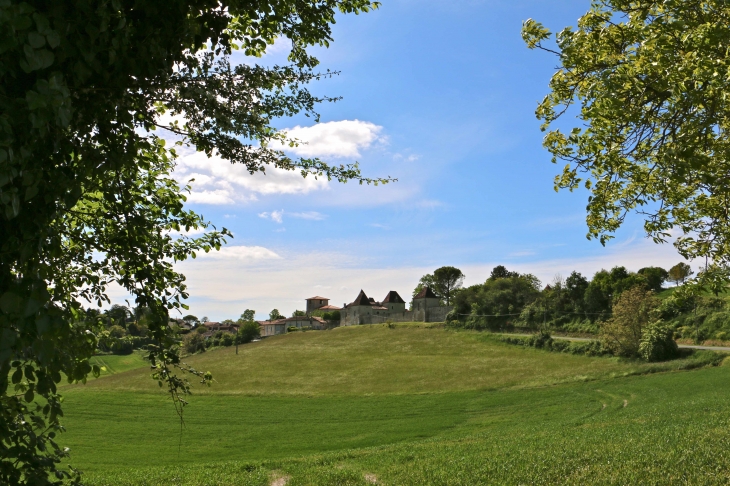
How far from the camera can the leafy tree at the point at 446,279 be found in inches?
3988

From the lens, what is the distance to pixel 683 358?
1467 inches

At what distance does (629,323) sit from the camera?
42.1 m

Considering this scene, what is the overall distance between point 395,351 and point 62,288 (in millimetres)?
53708

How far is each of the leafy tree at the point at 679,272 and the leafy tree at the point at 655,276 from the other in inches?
37.8

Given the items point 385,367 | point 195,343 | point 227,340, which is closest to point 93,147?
point 385,367

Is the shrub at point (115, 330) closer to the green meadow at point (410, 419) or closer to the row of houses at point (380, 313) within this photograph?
the green meadow at point (410, 419)

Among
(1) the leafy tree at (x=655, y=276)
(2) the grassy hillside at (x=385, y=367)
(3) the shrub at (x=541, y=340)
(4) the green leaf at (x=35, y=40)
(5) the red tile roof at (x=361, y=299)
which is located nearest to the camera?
(4) the green leaf at (x=35, y=40)

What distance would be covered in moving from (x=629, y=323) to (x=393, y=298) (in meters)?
64.5

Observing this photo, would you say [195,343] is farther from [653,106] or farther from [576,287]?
[653,106]

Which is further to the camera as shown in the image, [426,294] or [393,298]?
[393,298]

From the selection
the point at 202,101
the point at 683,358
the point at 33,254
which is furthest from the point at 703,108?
the point at 683,358

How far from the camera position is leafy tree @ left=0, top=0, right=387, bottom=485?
204cm

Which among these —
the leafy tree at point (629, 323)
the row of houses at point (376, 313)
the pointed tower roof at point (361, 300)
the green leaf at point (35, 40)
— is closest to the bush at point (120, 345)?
the green leaf at point (35, 40)

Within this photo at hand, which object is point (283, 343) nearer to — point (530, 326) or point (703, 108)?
point (530, 326)
